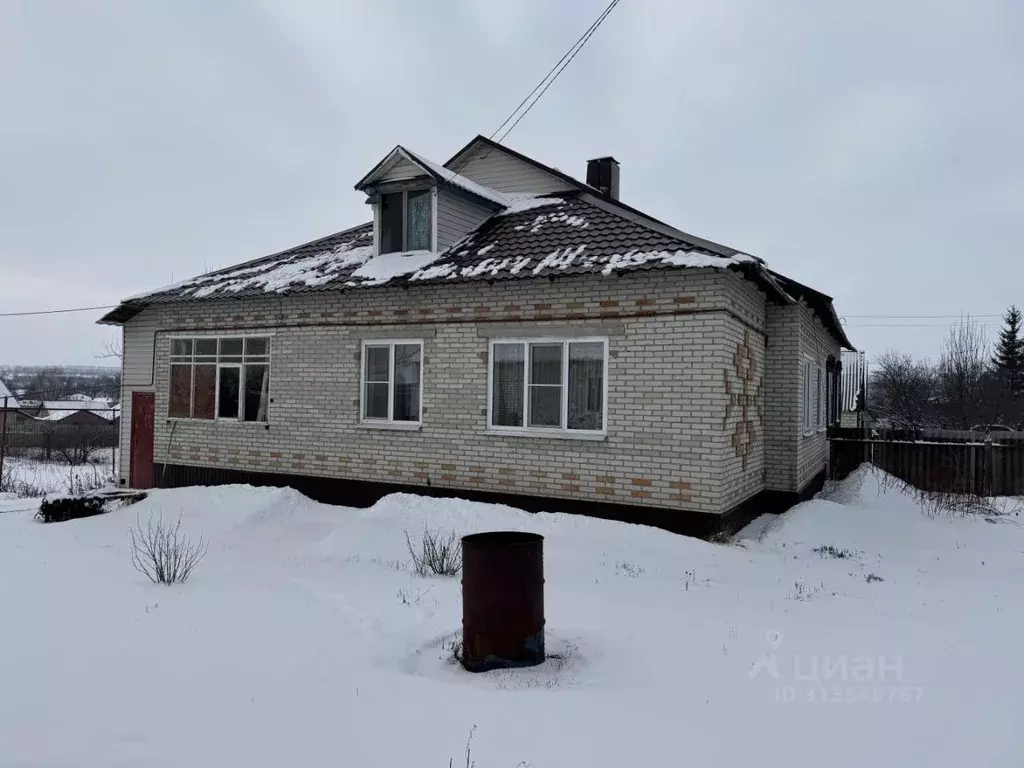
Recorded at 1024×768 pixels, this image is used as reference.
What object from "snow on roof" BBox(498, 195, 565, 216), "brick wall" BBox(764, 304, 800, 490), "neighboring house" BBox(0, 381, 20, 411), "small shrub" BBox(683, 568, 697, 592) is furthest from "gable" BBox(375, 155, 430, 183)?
"neighboring house" BBox(0, 381, 20, 411)

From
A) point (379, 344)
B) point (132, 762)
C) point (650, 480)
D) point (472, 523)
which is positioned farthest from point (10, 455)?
point (132, 762)

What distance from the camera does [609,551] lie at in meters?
7.86

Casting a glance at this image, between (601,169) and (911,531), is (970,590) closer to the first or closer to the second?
(911,531)

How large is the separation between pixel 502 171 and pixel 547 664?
10170 mm

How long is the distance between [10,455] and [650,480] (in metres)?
28.9

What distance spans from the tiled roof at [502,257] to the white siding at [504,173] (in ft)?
1.24

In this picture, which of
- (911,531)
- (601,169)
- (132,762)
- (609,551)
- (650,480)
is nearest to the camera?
(132,762)

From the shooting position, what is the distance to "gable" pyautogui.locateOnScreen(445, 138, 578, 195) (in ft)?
40.5

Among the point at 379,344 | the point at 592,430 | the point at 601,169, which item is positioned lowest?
the point at 592,430

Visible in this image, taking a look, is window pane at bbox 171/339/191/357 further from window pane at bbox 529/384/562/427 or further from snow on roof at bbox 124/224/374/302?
window pane at bbox 529/384/562/427

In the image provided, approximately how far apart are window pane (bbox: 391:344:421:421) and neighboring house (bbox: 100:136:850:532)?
0.03 meters

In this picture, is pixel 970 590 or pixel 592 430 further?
pixel 592 430

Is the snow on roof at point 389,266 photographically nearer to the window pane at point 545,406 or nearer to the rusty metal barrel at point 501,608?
the window pane at point 545,406

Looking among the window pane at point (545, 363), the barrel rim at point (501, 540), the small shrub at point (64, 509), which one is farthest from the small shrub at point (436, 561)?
the small shrub at point (64, 509)
